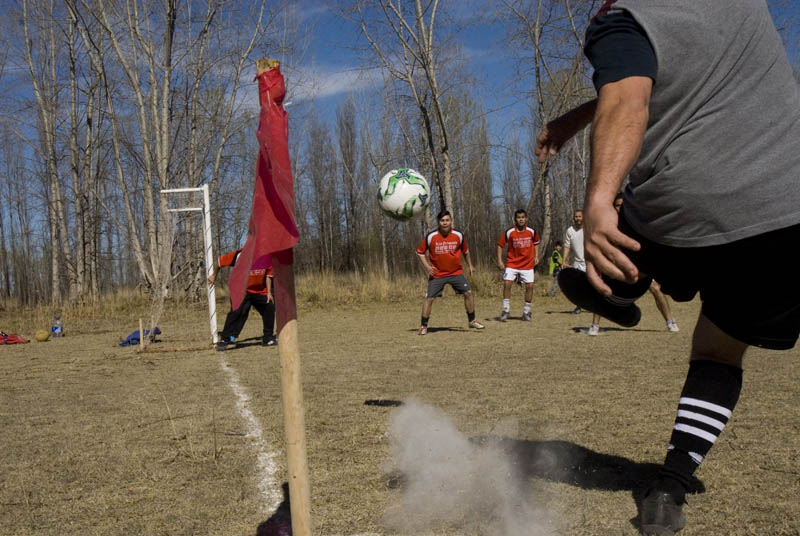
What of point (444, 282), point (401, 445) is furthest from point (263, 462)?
point (444, 282)

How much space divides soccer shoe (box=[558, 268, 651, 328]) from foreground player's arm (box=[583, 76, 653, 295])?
88cm

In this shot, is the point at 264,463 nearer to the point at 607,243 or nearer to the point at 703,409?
the point at 703,409

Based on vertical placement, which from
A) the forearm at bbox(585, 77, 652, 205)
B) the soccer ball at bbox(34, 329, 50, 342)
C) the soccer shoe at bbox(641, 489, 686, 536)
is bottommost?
the soccer shoe at bbox(641, 489, 686, 536)

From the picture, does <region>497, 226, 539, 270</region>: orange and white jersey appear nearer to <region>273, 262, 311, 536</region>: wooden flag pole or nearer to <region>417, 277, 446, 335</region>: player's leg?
<region>417, 277, 446, 335</region>: player's leg

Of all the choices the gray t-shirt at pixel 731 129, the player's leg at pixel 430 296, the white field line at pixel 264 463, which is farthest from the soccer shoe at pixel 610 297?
the player's leg at pixel 430 296

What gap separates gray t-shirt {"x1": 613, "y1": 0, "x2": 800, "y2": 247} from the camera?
1.78 meters

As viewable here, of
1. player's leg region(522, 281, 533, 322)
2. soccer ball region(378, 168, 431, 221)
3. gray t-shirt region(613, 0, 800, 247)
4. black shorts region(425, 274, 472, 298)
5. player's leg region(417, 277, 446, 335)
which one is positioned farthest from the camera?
player's leg region(522, 281, 533, 322)

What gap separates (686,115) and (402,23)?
18744 millimetres

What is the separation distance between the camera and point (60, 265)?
27.9 metres

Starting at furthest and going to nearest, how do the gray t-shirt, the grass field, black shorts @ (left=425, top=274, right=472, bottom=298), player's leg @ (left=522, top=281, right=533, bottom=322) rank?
player's leg @ (left=522, top=281, right=533, bottom=322) → black shorts @ (left=425, top=274, right=472, bottom=298) → the grass field → the gray t-shirt

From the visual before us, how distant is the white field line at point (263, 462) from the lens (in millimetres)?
2946

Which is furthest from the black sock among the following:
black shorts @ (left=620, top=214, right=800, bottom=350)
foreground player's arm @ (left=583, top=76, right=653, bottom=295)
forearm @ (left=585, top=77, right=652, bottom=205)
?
forearm @ (left=585, top=77, right=652, bottom=205)

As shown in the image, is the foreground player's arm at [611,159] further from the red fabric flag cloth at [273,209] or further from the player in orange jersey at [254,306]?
the player in orange jersey at [254,306]

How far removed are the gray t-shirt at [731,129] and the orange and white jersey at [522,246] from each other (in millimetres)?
10402
